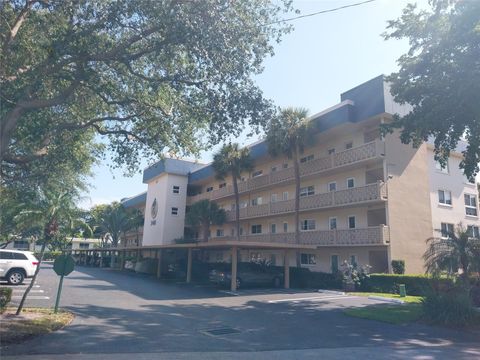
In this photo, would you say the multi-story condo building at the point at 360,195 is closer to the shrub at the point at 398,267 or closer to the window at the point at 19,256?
the shrub at the point at 398,267

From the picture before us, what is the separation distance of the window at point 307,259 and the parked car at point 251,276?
3.96 m

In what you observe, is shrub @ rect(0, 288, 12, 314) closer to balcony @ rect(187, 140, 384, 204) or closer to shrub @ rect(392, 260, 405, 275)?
shrub @ rect(392, 260, 405, 275)

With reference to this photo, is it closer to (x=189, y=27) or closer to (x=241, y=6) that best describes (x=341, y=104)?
(x=241, y=6)

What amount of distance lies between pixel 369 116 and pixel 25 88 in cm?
2090

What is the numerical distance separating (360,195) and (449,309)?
1299cm

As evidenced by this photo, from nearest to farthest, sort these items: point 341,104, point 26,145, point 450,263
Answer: point 26,145
point 450,263
point 341,104

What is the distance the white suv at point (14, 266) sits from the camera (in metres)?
22.7

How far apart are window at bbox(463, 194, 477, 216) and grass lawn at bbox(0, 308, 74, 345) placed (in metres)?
29.2

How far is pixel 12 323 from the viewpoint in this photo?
10773 millimetres

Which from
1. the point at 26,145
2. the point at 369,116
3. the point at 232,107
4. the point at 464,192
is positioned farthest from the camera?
the point at 464,192

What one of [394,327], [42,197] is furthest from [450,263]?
[42,197]

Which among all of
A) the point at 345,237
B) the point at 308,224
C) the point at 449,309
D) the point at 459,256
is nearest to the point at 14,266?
the point at 345,237

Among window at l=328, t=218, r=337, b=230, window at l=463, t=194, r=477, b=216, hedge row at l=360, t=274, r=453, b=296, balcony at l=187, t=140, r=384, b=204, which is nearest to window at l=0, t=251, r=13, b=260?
balcony at l=187, t=140, r=384, b=204

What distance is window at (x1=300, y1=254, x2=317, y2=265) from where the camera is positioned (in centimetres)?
3073
